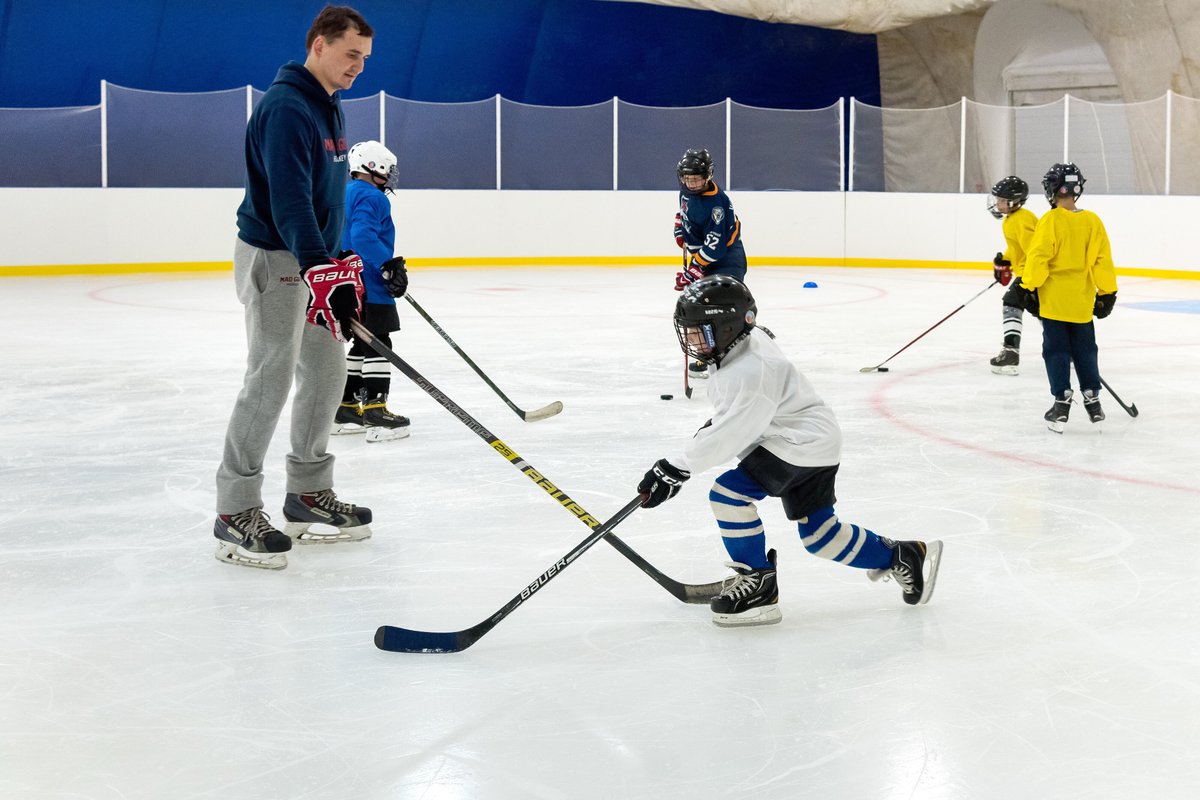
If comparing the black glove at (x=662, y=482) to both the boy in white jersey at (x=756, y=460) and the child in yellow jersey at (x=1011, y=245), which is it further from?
the child in yellow jersey at (x=1011, y=245)

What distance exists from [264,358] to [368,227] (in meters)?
1.69

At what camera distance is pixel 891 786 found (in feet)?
5.99

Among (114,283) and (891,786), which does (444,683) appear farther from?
(114,283)

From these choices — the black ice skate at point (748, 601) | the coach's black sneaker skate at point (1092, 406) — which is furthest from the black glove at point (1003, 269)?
the black ice skate at point (748, 601)

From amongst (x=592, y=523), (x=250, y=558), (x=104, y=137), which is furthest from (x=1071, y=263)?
(x=104, y=137)

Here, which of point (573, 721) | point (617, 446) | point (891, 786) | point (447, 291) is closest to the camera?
point (891, 786)

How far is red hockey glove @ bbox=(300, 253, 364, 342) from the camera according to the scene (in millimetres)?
2750

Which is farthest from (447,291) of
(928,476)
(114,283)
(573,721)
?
(573,721)

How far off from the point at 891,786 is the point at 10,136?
11.7m

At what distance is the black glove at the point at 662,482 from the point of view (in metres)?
2.27

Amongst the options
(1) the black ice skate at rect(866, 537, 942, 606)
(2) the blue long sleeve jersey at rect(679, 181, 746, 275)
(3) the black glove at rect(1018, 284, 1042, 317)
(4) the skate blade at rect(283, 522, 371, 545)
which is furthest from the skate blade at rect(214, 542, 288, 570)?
(2) the blue long sleeve jersey at rect(679, 181, 746, 275)

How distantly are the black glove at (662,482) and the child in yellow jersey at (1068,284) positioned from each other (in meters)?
2.60

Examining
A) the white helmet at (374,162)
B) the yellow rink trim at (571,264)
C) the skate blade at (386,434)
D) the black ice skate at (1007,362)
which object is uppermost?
the white helmet at (374,162)

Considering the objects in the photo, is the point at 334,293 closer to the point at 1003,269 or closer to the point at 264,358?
the point at 264,358
